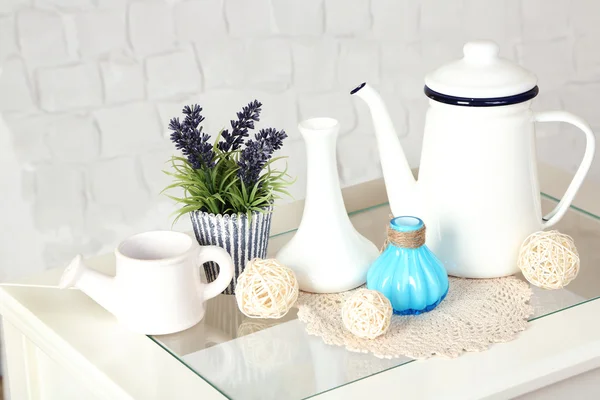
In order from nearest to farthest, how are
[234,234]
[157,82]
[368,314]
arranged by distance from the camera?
[368,314] < [234,234] < [157,82]

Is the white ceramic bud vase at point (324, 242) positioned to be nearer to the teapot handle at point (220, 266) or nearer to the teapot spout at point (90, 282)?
the teapot handle at point (220, 266)

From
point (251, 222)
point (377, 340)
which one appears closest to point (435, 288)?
point (377, 340)

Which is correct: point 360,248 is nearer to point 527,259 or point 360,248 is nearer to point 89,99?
point 527,259

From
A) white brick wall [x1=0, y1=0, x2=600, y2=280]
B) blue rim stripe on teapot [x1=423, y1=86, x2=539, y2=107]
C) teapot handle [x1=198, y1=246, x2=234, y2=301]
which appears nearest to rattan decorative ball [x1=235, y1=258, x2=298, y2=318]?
teapot handle [x1=198, y1=246, x2=234, y2=301]

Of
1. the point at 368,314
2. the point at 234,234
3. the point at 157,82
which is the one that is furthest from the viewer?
the point at 157,82

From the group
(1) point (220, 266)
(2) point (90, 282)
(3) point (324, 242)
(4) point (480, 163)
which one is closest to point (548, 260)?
(4) point (480, 163)

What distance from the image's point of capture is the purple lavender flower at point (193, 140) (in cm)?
89

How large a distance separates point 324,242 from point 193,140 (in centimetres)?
17

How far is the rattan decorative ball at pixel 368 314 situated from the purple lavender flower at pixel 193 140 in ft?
0.68

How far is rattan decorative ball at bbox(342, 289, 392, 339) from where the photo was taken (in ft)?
2.68

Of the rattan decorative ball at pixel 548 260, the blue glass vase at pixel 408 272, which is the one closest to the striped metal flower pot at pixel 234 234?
the blue glass vase at pixel 408 272

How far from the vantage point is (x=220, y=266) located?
34.5 inches

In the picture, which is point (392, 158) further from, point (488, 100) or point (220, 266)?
point (220, 266)

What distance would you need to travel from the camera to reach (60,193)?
67.3 inches
